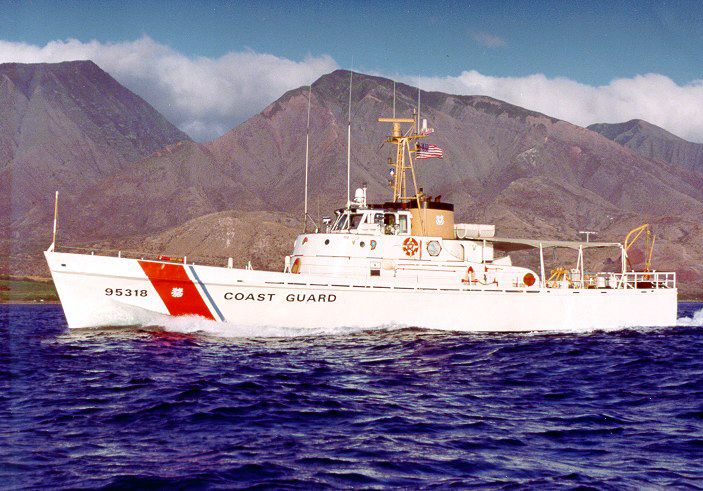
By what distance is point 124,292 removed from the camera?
25.9 meters

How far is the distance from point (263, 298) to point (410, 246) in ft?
21.7

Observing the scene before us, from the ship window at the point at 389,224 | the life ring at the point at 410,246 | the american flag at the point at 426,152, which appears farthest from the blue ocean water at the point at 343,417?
the american flag at the point at 426,152

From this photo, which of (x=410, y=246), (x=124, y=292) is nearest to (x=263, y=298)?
(x=124, y=292)

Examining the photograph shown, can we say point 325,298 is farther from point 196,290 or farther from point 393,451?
point 393,451

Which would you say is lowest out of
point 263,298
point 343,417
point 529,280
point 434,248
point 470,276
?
point 343,417

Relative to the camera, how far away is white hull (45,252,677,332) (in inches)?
1017

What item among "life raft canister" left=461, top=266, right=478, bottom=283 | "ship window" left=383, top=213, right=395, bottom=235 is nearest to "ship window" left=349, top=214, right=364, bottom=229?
"ship window" left=383, top=213, right=395, bottom=235

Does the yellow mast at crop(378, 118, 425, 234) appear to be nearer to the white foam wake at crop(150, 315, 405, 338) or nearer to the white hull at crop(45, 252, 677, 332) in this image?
the white hull at crop(45, 252, 677, 332)

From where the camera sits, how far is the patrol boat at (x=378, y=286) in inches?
1019

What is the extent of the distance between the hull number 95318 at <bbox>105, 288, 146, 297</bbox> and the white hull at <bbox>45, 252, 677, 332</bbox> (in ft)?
0.12

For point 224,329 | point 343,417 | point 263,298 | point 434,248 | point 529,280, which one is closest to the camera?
point 343,417

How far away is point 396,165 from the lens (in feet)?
104

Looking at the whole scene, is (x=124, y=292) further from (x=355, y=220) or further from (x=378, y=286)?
(x=355, y=220)

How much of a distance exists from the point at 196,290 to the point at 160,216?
17580cm
